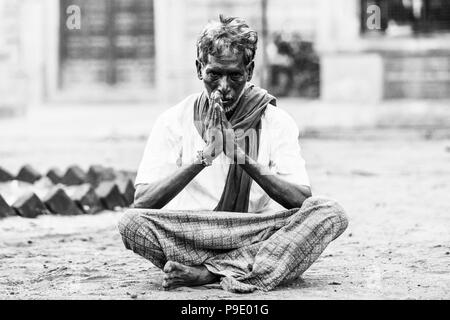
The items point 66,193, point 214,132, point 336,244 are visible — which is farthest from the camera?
point 66,193

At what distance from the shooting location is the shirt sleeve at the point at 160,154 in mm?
4332

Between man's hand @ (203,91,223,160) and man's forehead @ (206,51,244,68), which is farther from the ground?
man's forehead @ (206,51,244,68)

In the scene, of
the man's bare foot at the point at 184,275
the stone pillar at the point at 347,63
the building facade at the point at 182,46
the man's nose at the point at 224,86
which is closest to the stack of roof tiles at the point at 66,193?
the man's bare foot at the point at 184,275

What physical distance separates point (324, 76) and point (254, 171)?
14365 mm

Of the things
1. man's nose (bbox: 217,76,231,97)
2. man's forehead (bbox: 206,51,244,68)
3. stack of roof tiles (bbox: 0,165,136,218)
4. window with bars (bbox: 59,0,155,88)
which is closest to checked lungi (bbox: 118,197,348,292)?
man's nose (bbox: 217,76,231,97)

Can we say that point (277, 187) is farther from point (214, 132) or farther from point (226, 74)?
point (226, 74)

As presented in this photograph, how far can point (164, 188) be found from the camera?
421 centimetres

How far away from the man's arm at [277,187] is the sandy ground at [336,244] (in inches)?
15.8

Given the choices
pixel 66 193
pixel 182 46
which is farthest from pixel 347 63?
pixel 66 193

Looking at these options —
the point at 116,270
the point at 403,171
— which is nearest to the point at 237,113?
the point at 116,270

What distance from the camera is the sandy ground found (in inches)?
171

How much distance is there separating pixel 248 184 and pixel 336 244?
1.58 m

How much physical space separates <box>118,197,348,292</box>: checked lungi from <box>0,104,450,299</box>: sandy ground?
0.11 metres

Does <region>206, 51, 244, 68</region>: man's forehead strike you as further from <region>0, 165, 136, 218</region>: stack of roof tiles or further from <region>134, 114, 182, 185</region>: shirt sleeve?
<region>0, 165, 136, 218</region>: stack of roof tiles
